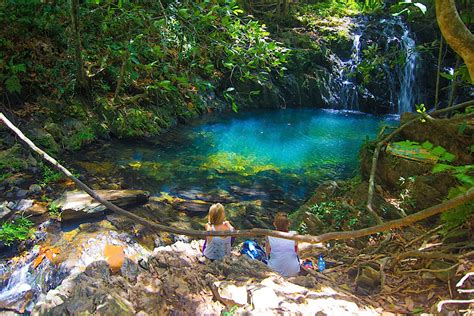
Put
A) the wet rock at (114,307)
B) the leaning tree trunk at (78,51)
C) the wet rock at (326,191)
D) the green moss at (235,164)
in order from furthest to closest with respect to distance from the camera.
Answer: the green moss at (235,164) → the leaning tree trunk at (78,51) → the wet rock at (326,191) → the wet rock at (114,307)

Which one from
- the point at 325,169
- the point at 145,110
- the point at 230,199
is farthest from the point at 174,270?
the point at 145,110

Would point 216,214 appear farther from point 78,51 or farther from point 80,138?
point 78,51

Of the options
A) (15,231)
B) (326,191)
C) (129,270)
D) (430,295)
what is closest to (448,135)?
(326,191)

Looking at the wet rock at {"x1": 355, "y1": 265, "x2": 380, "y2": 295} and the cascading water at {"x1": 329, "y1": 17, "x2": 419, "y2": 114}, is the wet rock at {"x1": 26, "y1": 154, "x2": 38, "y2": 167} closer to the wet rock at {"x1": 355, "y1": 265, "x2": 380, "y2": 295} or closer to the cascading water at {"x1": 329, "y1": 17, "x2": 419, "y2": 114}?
the wet rock at {"x1": 355, "y1": 265, "x2": 380, "y2": 295}

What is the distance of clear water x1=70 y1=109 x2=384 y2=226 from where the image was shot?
7535 mm

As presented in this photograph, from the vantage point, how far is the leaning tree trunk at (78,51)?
827 centimetres

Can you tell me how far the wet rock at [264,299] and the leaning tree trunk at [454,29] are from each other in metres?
2.13

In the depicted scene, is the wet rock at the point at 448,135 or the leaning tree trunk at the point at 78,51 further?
the leaning tree trunk at the point at 78,51

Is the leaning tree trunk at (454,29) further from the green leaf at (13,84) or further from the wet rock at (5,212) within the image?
the green leaf at (13,84)

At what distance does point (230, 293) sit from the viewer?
295cm

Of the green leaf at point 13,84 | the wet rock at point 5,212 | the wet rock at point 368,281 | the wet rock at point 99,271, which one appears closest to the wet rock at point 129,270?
the wet rock at point 99,271

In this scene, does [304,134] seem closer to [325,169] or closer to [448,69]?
[325,169]

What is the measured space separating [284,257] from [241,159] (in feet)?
19.5

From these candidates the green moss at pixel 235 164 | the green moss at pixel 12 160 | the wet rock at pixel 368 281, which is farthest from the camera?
the green moss at pixel 235 164
